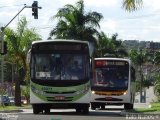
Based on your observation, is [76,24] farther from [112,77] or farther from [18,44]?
[112,77]

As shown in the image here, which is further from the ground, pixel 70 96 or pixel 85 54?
pixel 85 54

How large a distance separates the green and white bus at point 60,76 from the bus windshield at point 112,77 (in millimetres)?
8309

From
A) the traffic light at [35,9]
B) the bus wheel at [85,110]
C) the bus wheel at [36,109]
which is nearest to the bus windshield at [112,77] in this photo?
the traffic light at [35,9]

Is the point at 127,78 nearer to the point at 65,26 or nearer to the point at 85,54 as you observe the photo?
the point at 85,54

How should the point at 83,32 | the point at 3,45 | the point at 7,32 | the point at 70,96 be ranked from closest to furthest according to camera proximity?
the point at 70,96 < the point at 3,45 < the point at 7,32 < the point at 83,32

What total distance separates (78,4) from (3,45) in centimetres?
2032

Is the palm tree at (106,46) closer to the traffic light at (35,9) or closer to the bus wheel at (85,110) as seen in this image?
the traffic light at (35,9)

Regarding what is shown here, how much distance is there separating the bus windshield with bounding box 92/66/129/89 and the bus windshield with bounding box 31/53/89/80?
8528 millimetres

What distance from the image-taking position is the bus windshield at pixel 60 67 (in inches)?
1039

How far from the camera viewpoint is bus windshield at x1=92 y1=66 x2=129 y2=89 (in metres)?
35.1

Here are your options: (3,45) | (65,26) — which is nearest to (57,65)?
(3,45)

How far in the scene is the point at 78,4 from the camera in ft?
194

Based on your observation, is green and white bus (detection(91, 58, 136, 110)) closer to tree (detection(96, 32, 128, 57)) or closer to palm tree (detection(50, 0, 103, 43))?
palm tree (detection(50, 0, 103, 43))

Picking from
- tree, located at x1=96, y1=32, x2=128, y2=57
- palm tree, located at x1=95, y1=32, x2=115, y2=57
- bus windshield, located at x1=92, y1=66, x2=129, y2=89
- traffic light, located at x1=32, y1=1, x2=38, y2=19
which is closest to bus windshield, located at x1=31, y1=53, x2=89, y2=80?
bus windshield, located at x1=92, y1=66, x2=129, y2=89
